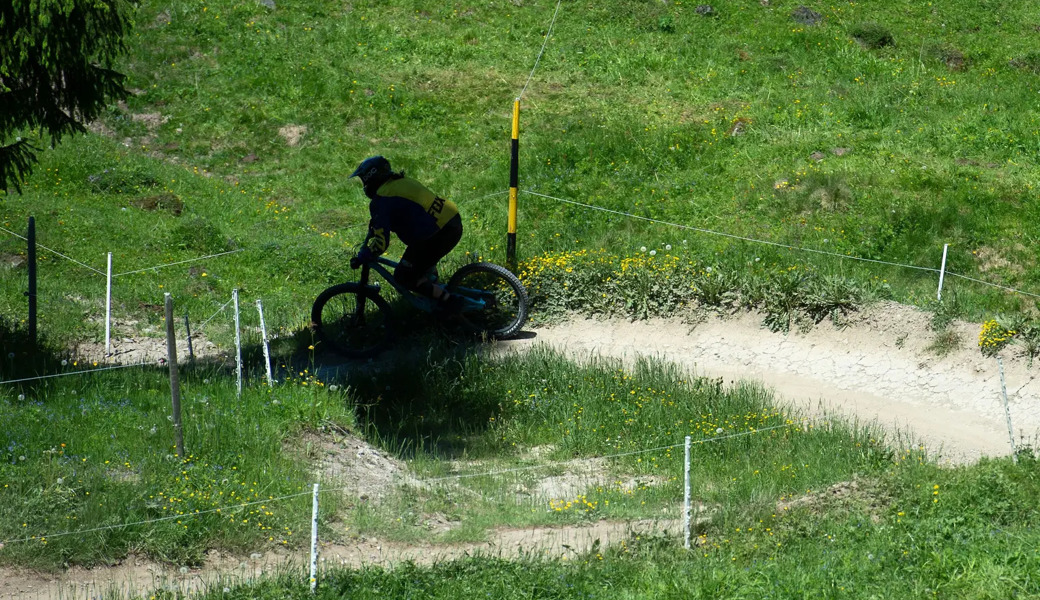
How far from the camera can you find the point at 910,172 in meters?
17.9

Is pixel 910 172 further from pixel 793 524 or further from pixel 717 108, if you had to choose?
pixel 793 524

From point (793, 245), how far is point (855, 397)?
4.83 m

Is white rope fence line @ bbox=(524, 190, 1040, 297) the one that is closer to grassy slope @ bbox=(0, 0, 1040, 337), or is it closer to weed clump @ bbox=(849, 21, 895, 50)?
grassy slope @ bbox=(0, 0, 1040, 337)

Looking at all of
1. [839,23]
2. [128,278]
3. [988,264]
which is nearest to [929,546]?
[988,264]

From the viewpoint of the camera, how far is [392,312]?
14000mm

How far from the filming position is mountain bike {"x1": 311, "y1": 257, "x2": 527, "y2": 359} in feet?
43.3

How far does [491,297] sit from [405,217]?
1602mm

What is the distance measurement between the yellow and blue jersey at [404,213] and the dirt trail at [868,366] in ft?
6.03

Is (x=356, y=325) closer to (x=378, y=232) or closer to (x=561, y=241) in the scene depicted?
(x=378, y=232)

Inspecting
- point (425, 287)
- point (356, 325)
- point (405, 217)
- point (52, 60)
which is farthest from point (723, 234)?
point (52, 60)

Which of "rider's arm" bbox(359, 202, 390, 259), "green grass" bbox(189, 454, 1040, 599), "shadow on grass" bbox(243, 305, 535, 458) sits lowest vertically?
"shadow on grass" bbox(243, 305, 535, 458)

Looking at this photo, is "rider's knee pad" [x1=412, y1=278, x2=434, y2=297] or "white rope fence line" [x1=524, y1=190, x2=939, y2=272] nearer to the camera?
"rider's knee pad" [x1=412, y1=278, x2=434, y2=297]

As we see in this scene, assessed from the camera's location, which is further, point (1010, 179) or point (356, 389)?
point (1010, 179)

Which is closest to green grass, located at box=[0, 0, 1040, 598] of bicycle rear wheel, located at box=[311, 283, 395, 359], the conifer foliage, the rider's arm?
bicycle rear wheel, located at box=[311, 283, 395, 359]
